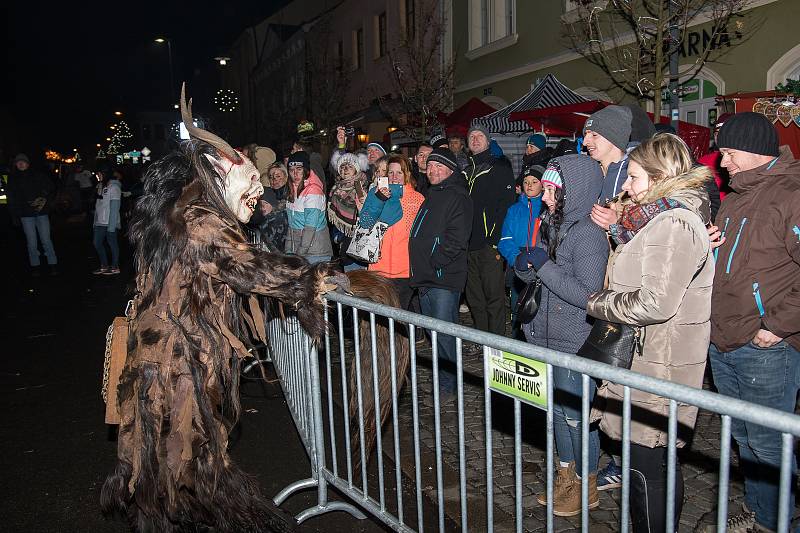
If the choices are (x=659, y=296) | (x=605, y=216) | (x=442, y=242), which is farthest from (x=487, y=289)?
(x=659, y=296)

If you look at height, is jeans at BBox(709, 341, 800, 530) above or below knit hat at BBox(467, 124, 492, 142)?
below

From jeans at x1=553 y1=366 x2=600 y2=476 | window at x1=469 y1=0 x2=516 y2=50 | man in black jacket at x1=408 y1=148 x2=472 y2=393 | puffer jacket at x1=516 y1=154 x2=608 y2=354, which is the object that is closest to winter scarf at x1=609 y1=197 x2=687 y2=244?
puffer jacket at x1=516 y1=154 x2=608 y2=354

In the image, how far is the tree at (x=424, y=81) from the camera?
1684 centimetres

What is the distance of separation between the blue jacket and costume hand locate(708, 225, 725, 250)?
1.88 meters

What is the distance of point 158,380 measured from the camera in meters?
3.15

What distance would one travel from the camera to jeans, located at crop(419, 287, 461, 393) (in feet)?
17.9

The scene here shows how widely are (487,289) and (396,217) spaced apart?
1474mm

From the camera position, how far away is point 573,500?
12.3 feet

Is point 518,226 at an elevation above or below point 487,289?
above

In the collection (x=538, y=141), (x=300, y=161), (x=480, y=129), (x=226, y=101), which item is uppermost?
(x=226, y=101)

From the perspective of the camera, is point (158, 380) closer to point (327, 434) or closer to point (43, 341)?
point (327, 434)

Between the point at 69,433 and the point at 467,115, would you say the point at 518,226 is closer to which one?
the point at 69,433

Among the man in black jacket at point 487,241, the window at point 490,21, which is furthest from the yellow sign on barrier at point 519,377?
the window at point 490,21

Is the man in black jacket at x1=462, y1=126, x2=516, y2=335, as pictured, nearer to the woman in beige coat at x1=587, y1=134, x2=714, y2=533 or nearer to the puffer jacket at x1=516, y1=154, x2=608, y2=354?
the puffer jacket at x1=516, y1=154, x2=608, y2=354
